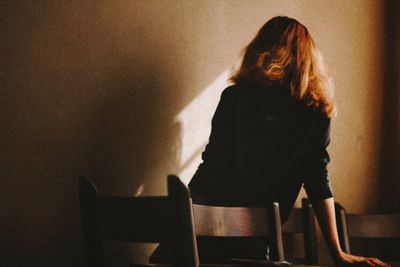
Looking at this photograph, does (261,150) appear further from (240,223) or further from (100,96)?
(100,96)

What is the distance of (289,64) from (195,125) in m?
0.51

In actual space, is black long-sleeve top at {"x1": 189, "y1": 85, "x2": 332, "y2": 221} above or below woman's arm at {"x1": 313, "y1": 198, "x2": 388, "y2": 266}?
above

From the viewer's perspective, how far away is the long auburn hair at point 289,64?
53.8 inches

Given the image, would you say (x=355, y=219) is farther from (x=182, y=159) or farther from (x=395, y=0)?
(x=395, y=0)

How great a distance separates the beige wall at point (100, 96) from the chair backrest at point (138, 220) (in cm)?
46

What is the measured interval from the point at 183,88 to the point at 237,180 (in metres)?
0.59

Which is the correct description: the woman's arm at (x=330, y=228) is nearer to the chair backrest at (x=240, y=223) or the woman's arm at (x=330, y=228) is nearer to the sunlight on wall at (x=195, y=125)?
the chair backrest at (x=240, y=223)

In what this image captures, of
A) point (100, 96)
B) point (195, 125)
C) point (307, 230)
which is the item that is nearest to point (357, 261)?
point (307, 230)

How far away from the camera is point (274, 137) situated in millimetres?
1315

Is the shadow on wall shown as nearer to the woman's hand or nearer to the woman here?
the woman

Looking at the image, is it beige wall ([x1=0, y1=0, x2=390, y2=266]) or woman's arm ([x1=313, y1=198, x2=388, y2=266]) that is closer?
woman's arm ([x1=313, y1=198, x2=388, y2=266])

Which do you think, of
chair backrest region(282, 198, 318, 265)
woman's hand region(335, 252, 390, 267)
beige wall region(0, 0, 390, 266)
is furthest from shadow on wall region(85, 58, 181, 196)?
woman's hand region(335, 252, 390, 267)

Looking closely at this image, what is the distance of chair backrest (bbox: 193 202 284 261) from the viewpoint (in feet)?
3.57

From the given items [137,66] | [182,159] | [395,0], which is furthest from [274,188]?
[395,0]
